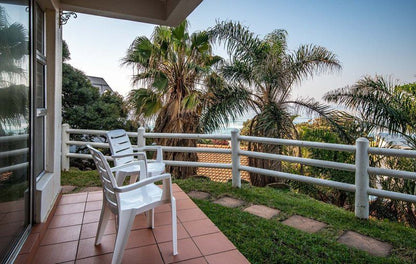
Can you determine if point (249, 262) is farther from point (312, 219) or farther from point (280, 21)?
point (280, 21)

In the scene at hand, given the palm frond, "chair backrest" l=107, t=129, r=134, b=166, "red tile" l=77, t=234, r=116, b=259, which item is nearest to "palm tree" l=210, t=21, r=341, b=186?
the palm frond

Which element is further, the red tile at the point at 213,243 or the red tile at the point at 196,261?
the red tile at the point at 213,243

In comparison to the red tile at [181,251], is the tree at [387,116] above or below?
above

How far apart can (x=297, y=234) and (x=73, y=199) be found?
8.92 feet

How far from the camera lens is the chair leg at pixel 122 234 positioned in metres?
1.63

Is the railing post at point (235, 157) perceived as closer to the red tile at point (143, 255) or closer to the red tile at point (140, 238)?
the red tile at point (140, 238)

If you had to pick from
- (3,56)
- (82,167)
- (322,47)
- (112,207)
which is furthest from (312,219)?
(82,167)

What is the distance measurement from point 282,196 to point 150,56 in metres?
4.27

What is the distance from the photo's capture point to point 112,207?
5.91ft

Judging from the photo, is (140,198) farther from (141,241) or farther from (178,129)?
(178,129)

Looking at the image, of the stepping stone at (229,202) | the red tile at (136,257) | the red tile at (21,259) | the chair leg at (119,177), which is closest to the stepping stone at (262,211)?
the stepping stone at (229,202)

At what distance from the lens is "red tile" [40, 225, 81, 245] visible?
7.13 feet

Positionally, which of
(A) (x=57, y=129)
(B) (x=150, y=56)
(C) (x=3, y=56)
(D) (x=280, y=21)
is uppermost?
(D) (x=280, y=21)

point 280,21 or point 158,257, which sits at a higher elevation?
point 280,21
